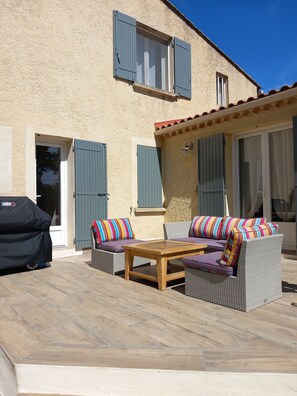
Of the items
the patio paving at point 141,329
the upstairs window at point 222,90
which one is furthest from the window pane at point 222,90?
the patio paving at point 141,329

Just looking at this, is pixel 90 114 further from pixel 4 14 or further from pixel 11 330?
pixel 11 330

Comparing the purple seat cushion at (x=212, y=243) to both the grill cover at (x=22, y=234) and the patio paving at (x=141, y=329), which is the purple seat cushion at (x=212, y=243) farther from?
the grill cover at (x=22, y=234)

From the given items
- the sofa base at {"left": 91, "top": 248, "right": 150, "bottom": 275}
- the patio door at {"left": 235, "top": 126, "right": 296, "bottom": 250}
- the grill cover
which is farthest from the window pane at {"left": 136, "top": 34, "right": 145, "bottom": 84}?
the sofa base at {"left": 91, "top": 248, "right": 150, "bottom": 275}

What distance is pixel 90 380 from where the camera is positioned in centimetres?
231

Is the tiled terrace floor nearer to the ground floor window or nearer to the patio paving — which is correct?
the patio paving

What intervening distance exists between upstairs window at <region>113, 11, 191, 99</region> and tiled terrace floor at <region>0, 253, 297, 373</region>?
19.2 ft

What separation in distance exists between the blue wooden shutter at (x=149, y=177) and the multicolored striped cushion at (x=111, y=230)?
2372 millimetres

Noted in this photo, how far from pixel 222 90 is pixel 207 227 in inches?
294

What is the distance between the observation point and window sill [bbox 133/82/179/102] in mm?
8547

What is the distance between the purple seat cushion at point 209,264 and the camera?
3.61 metres

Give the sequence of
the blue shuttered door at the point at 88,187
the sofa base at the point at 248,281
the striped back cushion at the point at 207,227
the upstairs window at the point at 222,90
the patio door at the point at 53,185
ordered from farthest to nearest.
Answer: the upstairs window at the point at 222,90
the blue shuttered door at the point at 88,187
the patio door at the point at 53,185
the striped back cushion at the point at 207,227
the sofa base at the point at 248,281

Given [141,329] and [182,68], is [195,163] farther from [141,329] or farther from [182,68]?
[141,329]

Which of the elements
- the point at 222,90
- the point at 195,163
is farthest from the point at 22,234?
the point at 222,90

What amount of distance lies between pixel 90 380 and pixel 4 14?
6800 mm
